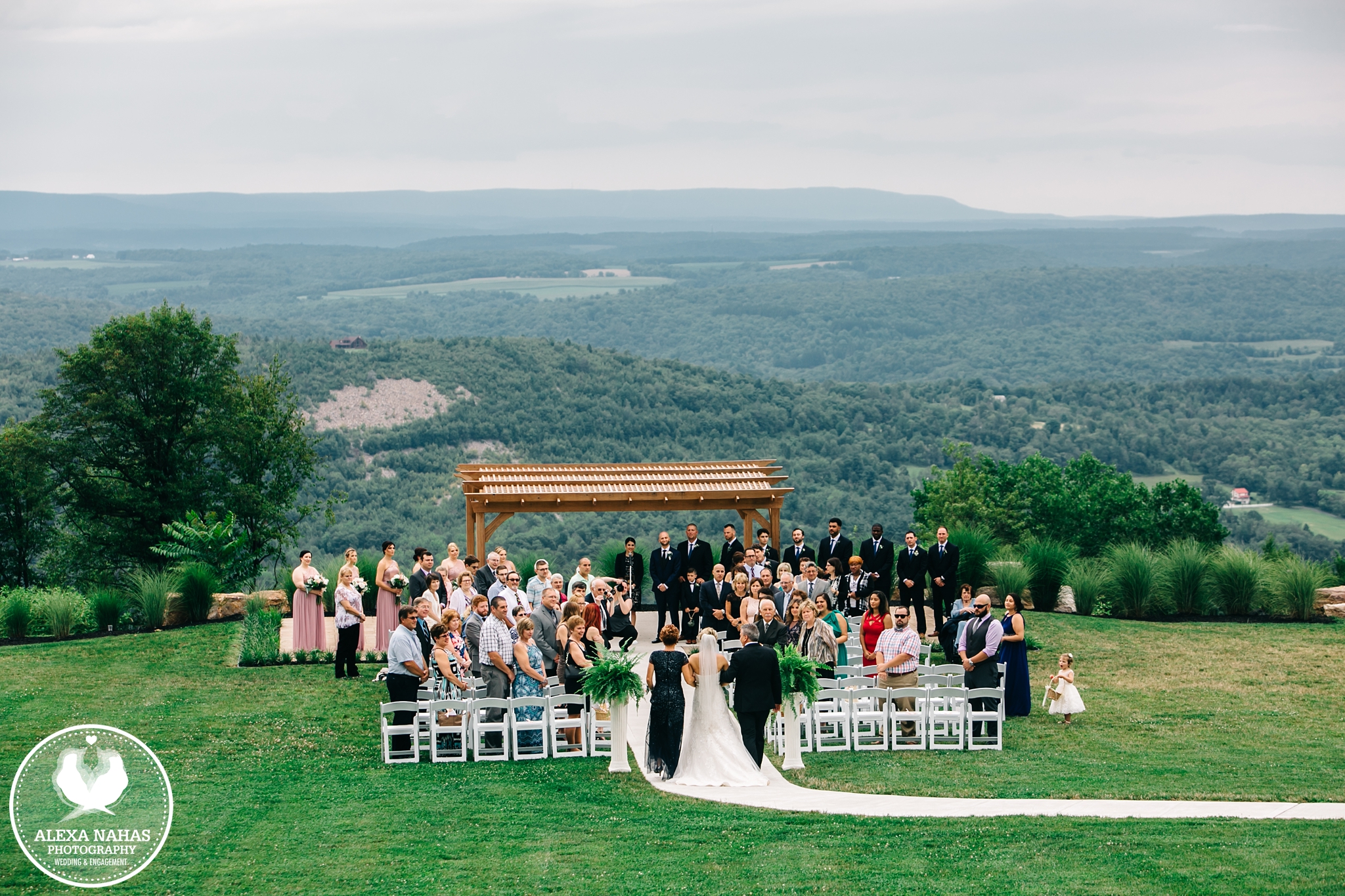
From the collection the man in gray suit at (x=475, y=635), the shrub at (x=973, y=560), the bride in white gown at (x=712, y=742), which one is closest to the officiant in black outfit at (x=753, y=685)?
the bride in white gown at (x=712, y=742)

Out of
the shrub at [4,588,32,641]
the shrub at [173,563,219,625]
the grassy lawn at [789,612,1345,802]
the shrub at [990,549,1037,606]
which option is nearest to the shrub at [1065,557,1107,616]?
the shrub at [990,549,1037,606]

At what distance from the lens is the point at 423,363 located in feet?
273

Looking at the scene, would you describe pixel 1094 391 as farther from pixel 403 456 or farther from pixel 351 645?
pixel 351 645

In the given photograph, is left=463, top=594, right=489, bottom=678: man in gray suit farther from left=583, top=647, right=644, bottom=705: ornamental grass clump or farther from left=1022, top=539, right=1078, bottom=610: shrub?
left=1022, top=539, right=1078, bottom=610: shrub

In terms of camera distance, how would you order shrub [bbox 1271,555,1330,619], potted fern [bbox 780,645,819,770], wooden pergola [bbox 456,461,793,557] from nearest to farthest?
potted fern [bbox 780,645,819,770] < wooden pergola [bbox 456,461,793,557] < shrub [bbox 1271,555,1330,619]

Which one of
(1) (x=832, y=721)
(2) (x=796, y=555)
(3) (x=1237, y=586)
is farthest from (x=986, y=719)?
(3) (x=1237, y=586)

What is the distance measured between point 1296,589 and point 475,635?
1446 centimetres

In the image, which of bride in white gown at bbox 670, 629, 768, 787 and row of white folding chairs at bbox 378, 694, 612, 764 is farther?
row of white folding chairs at bbox 378, 694, 612, 764

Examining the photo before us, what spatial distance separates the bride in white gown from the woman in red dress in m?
2.94

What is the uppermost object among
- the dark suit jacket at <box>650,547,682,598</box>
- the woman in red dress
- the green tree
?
the woman in red dress

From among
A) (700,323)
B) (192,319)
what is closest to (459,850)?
(192,319)

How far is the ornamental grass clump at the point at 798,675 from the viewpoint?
12609 mm

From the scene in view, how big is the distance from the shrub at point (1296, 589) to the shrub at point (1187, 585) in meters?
1.05

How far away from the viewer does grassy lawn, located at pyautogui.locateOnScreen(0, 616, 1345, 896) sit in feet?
29.4
